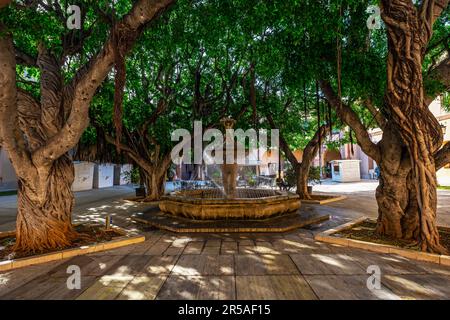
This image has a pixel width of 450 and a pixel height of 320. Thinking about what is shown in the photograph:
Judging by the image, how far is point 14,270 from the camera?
4035mm

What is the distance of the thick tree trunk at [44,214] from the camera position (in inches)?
191

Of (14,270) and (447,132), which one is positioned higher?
(447,132)

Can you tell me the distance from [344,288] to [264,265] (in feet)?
4.08

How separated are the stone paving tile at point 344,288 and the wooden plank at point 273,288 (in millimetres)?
135

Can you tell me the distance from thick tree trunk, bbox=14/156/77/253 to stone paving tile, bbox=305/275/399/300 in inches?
191

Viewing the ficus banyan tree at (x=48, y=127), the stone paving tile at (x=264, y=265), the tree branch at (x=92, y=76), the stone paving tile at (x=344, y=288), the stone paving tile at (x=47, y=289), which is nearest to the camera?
the stone paving tile at (x=344, y=288)

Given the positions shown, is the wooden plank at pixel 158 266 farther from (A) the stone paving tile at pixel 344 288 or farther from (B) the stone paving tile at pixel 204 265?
(A) the stone paving tile at pixel 344 288

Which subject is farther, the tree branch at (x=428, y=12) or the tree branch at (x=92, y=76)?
the tree branch at (x=428, y=12)

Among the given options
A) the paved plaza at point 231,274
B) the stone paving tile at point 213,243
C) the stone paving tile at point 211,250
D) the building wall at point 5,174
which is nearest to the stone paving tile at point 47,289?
the paved plaza at point 231,274

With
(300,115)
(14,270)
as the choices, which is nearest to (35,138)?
(14,270)

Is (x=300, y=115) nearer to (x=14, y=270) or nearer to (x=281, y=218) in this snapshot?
(x=281, y=218)

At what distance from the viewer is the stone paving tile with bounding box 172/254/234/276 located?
3.79 metres
